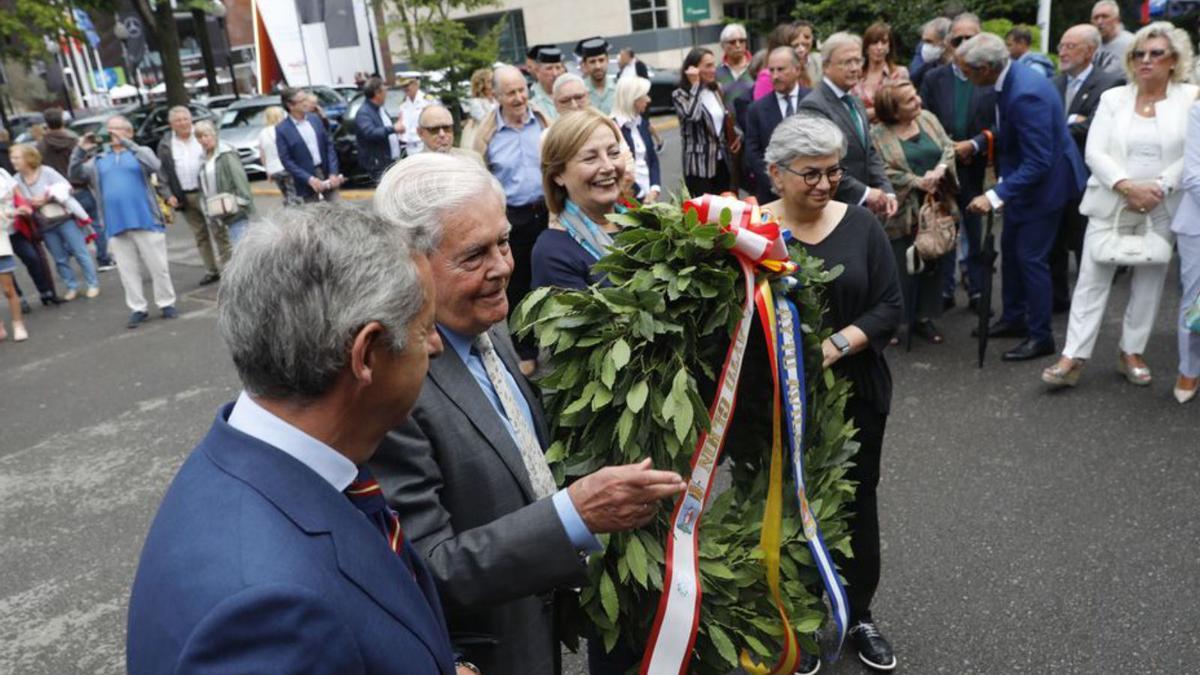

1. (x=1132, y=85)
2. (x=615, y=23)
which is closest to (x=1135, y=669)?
(x=1132, y=85)

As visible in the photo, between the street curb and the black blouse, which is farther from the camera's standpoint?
the street curb

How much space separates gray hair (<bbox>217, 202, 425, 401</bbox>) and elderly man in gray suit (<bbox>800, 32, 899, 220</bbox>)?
4.41 metres

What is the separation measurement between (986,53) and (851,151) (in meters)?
1.26

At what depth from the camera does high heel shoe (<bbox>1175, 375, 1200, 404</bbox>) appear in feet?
16.4

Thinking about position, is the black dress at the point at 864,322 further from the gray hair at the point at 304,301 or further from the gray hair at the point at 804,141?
the gray hair at the point at 304,301

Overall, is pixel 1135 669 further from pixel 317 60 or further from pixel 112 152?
pixel 317 60

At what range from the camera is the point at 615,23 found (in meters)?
37.2

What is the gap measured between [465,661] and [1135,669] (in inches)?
96.3

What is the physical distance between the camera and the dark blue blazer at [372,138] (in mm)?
11562

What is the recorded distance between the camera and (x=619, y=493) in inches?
72.3

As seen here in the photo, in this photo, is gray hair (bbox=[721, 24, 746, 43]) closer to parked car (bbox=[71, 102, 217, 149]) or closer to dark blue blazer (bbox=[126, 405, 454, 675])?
dark blue blazer (bbox=[126, 405, 454, 675])

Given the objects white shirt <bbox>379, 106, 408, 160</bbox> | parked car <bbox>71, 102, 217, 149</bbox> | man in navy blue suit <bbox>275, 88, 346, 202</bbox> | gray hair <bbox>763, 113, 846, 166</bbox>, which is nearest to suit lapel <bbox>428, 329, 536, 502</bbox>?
gray hair <bbox>763, 113, 846, 166</bbox>

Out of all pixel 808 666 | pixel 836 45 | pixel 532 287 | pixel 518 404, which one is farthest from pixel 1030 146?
pixel 518 404

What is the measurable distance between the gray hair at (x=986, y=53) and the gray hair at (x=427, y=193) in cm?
487
